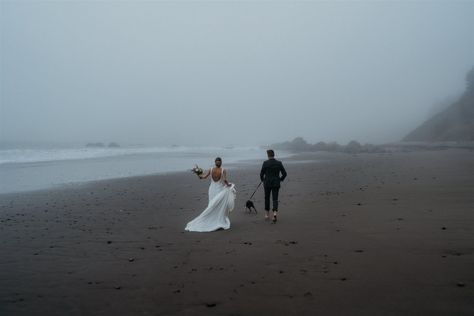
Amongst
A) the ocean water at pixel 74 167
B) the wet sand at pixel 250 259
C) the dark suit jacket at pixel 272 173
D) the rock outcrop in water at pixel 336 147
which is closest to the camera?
the wet sand at pixel 250 259

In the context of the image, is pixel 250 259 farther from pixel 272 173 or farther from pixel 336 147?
pixel 336 147

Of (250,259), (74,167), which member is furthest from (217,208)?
(74,167)

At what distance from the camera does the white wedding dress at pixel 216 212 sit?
32.3ft

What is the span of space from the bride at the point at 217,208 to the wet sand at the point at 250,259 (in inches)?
18.2

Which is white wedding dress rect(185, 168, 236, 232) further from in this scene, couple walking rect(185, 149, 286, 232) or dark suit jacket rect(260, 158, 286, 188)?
dark suit jacket rect(260, 158, 286, 188)

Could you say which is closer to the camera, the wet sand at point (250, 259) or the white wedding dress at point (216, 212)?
the wet sand at point (250, 259)

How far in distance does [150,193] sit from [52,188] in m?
5.37

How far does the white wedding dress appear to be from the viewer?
9844 millimetres

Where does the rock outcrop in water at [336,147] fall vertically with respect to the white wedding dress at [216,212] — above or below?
above

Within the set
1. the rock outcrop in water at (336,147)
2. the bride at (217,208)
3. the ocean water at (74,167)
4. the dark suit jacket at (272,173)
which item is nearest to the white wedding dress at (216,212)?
the bride at (217,208)

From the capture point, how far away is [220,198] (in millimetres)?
10188

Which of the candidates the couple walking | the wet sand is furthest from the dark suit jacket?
the wet sand

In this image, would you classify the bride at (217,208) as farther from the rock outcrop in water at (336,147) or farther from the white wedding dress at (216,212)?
the rock outcrop in water at (336,147)

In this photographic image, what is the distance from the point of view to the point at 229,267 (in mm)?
6578
